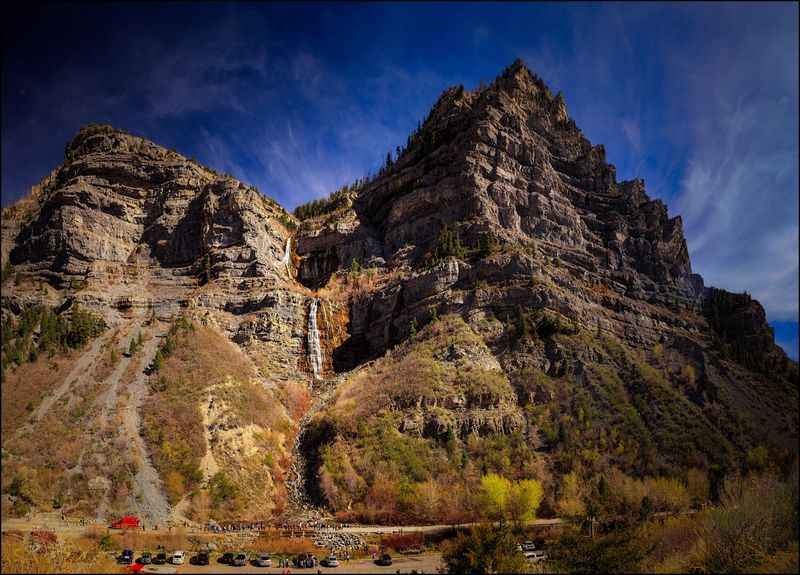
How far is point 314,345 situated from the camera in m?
72.4

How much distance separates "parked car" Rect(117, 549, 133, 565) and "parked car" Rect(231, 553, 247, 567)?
19.0ft

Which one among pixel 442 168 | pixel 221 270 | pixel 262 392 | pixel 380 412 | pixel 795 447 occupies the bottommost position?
pixel 795 447

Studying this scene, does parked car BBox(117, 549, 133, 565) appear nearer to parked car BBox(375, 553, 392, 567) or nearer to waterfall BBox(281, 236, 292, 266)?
parked car BBox(375, 553, 392, 567)

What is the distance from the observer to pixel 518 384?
179 ft

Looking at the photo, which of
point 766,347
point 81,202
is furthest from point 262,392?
point 766,347

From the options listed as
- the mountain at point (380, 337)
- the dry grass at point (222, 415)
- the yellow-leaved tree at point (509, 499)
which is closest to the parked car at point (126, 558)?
the mountain at point (380, 337)

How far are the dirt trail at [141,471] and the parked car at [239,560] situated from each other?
9.60 metres

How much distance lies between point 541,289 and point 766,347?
5015cm

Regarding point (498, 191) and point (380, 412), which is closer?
point (380, 412)

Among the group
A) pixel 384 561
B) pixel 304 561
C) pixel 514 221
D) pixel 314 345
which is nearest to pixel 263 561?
pixel 304 561

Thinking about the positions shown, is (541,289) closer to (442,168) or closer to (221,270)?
(442,168)

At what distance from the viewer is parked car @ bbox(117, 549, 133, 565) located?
93.9 feet

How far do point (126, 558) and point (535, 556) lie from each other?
2485 centimetres

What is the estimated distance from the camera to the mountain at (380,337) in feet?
141
